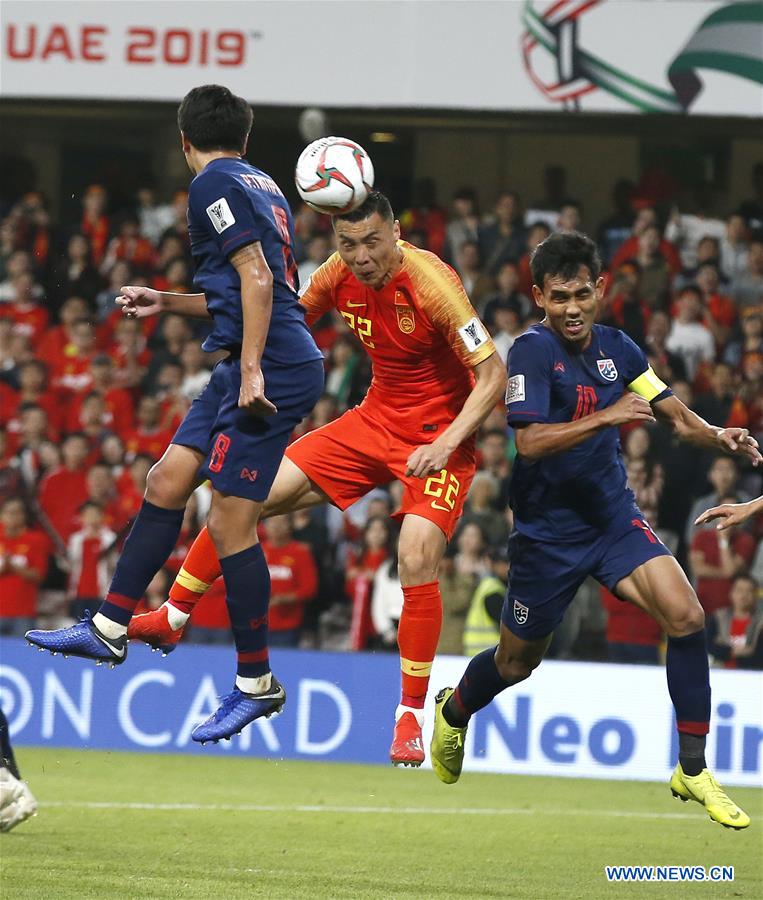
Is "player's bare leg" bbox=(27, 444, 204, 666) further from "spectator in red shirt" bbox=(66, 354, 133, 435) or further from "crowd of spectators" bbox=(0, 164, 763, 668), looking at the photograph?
"spectator in red shirt" bbox=(66, 354, 133, 435)

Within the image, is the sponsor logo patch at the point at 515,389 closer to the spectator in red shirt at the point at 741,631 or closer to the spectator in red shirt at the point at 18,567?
the spectator in red shirt at the point at 741,631

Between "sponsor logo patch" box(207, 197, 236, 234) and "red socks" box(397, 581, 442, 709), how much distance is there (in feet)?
6.77

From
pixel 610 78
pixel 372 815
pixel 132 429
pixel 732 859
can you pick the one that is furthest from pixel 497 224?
pixel 732 859

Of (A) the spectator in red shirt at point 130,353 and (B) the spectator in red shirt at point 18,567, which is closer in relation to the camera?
(B) the spectator in red shirt at point 18,567

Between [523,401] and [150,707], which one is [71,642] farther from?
[150,707]

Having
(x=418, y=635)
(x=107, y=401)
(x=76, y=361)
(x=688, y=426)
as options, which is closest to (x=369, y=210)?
(x=688, y=426)

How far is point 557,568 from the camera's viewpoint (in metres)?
8.32

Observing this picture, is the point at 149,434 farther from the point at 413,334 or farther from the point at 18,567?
the point at 413,334

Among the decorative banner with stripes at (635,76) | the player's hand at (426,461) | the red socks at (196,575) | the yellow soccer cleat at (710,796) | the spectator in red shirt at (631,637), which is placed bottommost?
the spectator in red shirt at (631,637)

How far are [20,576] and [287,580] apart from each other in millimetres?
2454

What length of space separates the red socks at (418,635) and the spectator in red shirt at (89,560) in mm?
6691

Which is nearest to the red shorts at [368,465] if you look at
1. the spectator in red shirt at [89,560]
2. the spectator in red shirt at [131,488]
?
the spectator in red shirt at [89,560]

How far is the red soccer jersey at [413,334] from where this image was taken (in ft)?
26.2

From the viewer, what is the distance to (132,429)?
16047 mm
